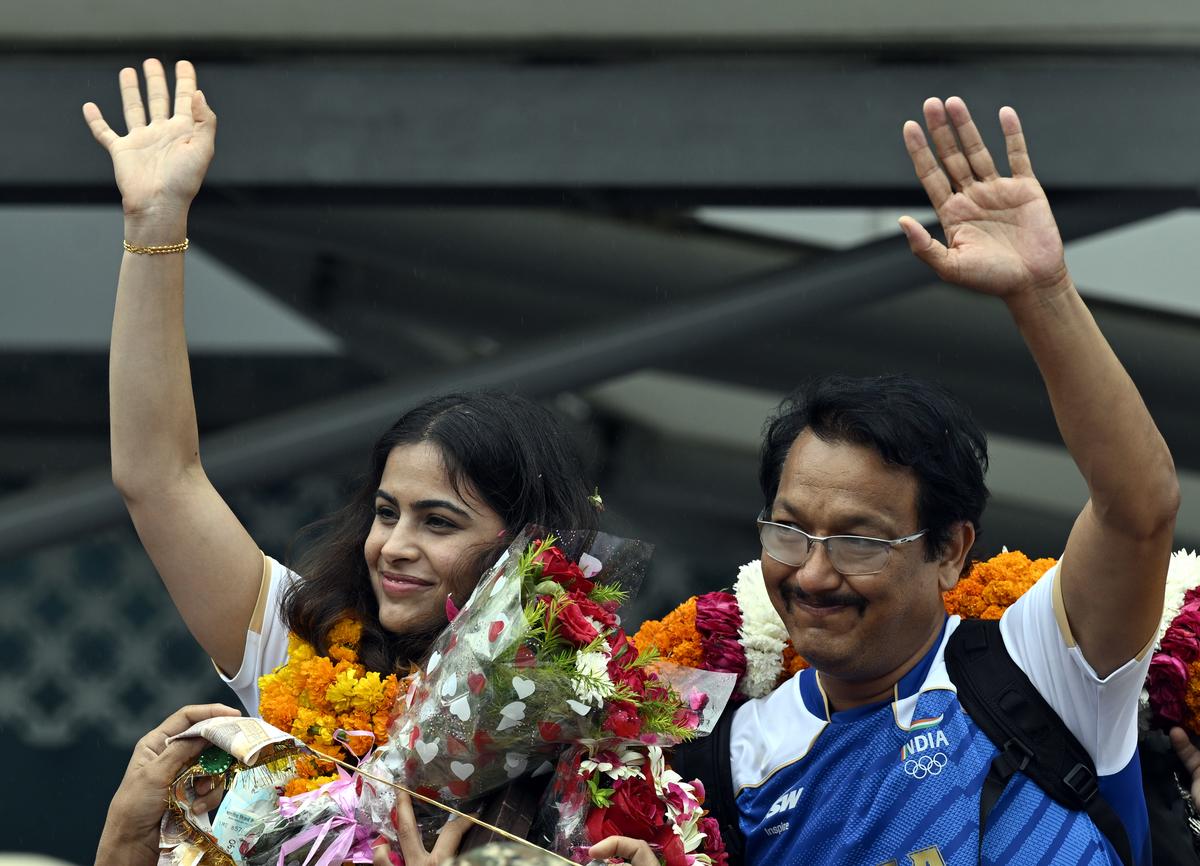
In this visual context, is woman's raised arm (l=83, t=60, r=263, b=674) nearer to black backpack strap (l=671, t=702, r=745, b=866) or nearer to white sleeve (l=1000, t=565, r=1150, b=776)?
black backpack strap (l=671, t=702, r=745, b=866)

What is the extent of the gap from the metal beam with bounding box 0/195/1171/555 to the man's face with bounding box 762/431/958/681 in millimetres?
2973

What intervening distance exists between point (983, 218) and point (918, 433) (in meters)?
0.41

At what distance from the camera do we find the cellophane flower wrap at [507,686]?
8.80ft

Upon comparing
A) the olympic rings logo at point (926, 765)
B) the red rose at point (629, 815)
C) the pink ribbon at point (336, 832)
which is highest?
the olympic rings logo at point (926, 765)

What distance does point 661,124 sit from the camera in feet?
19.2

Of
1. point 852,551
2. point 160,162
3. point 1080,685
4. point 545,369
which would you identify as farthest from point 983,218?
point 545,369

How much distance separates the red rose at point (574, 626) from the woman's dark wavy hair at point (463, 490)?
0.42 metres

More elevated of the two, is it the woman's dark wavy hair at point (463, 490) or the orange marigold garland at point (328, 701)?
the woman's dark wavy hair at point (463, 490)

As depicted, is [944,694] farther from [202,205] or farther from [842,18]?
[202,205]

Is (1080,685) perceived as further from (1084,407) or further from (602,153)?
(602,153)

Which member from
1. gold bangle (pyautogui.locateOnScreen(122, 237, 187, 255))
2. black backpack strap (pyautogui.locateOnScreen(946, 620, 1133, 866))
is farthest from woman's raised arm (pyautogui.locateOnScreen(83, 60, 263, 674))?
black backpack strap (pyautogui.locateOnScreen(946, 620, 1133, 866))

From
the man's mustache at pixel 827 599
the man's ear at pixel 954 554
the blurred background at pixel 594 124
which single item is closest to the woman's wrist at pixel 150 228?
the man's mustache at pixel 827 599

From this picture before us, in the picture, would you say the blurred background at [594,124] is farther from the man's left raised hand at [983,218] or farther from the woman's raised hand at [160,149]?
the man's left raised hand at [983,218]

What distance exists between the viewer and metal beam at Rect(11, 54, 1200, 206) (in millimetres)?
5809
